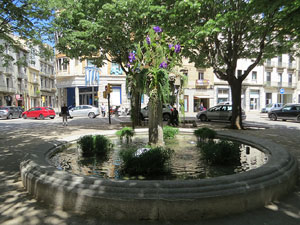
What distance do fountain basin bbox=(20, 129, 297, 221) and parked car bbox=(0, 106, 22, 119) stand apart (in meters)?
25.8

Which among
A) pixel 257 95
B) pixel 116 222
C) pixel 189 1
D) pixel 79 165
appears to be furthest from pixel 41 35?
pixel 257 95

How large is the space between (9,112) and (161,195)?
27684 millimetres

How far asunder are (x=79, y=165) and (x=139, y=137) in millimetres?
3830

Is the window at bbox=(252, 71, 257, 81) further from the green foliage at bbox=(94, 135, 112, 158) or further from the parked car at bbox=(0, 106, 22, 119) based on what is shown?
the green foliage at bbox=(94, 135, 112, 158)

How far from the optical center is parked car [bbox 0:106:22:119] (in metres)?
24.7

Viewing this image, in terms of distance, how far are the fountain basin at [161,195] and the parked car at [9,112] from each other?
2584 cm

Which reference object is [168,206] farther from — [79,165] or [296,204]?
[79,165]

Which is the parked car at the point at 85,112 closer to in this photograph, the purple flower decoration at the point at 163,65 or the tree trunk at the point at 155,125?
the tree trunk at the point at 155,125

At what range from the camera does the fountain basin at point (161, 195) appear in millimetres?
2699

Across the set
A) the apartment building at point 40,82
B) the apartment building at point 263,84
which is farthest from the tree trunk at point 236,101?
the apartment building at point 40,82

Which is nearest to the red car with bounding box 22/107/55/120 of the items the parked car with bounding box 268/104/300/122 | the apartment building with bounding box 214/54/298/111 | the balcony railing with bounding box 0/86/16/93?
the balcony railing with bounding box 0/86/16/93

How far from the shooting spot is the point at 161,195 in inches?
107

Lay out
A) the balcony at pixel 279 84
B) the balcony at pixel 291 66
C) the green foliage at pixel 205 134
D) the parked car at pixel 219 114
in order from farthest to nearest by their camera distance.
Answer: the balcony at pixel 291 66
the balcony at pixel 279 84
the parked car at pixel 219 114
the green foliage at pixel 205 134

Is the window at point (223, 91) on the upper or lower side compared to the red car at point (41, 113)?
upper
